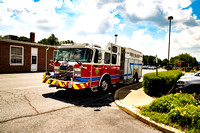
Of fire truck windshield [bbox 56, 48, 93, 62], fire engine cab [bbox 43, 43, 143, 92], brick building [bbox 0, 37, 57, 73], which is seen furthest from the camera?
brick building [bbox 0, 37, 57, 73]

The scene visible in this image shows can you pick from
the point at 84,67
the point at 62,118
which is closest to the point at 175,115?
the point at 62,118

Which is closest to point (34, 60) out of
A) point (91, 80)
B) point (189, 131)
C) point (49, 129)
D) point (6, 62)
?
point (6, 62)

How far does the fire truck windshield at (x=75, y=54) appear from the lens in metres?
6.77

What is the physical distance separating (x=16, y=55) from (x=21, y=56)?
2.46 ft

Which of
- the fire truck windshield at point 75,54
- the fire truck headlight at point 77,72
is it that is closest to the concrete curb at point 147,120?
the fire truck headlight at point 77,72

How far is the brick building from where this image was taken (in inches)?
727

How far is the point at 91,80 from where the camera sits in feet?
22.7

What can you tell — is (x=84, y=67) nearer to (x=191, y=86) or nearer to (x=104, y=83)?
(x=104, y=83)

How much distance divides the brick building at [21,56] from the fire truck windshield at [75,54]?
12.6 m

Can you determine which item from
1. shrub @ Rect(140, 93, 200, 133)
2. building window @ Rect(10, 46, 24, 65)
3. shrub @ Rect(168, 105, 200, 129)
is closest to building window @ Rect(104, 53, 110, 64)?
shrub @ Rect(140, 93, 200, 133)

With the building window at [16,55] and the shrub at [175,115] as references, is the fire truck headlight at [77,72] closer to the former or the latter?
the shrub at [175,115]

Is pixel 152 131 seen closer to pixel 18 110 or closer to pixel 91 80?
pixel 91 80

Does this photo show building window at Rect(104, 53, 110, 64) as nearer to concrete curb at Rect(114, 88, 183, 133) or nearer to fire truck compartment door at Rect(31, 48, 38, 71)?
concrete curb at Rect(114, 88, 183, 133)

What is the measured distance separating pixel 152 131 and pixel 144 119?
54cm
